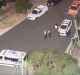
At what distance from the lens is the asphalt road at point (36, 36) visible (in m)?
32.9

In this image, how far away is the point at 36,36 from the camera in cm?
3462

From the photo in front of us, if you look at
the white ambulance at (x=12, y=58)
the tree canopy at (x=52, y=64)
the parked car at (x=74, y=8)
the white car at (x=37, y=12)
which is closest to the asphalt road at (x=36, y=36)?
the white car at (x=37, y=12)

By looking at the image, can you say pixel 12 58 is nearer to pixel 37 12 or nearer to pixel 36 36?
pixel 36 36

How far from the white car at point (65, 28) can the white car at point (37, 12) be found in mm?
3206

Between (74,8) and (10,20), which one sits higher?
(74,8)

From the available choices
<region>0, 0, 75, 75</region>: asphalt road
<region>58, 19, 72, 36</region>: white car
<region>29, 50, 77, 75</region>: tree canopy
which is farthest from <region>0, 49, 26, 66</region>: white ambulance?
<region>58, 19, 72, 36</region>: white car

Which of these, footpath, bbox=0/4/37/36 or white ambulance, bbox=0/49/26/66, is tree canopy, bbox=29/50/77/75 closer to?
white ambulance, bbox=0/49/26/66

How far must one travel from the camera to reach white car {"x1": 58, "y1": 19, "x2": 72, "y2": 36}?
34688 mm

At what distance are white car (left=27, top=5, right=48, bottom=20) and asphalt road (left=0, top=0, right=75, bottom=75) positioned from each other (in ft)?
1.18

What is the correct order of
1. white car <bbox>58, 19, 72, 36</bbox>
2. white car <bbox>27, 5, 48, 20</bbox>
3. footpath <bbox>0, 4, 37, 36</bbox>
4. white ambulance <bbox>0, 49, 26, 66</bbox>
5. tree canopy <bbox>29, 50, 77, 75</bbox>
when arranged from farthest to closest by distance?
white car <bbox>27, 5, 48, 20</bbox>, footpath <bbox>0, 4, 37, 36</bbox>, white car <bbox>58, 19, 72, 36</bbox>, white ambulance <bbox>0, 49, 26, 66</bbox>, tree canopy <bbox>29, 50, 77, 75</bbox>

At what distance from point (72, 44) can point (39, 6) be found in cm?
834

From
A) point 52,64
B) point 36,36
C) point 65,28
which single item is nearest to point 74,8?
point 65,28

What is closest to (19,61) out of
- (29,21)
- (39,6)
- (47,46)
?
(47,46)

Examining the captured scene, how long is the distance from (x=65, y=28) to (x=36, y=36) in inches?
105
